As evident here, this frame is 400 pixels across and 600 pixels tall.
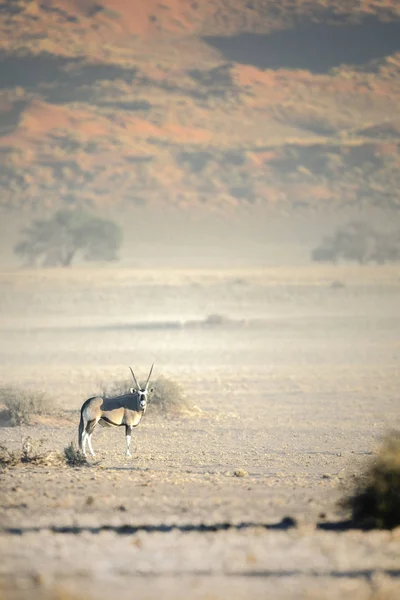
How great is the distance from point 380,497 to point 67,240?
224 feet

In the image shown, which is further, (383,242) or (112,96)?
(112,96)

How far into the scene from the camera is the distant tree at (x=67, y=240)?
Answer: 2950 inches

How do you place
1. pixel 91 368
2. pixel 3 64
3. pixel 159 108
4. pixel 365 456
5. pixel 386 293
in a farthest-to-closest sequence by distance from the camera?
pixel 3 64 → pixel 159 108 → pixel 386 293 → pixel 91 368 → pixel 365 456

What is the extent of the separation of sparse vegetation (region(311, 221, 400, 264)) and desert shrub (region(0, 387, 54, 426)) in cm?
6176

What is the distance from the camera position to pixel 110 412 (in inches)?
575

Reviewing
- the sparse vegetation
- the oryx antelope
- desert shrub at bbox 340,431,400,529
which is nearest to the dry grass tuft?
the oryx antelope

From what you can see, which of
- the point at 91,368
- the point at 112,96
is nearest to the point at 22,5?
the point at 112,96

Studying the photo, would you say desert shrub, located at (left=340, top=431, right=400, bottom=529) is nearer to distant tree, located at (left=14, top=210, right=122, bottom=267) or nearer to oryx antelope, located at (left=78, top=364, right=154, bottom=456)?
oryx antelope, located at (left=78, top=364, right=154, bottom=456)

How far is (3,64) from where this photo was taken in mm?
141750

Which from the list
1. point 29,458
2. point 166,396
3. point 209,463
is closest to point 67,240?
point 166,396

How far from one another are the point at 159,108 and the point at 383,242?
5218 centimetres

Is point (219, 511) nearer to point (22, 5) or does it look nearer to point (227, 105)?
point (227, 105)

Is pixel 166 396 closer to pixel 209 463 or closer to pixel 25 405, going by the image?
pixel 25 405

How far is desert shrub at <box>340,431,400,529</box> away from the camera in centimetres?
943
